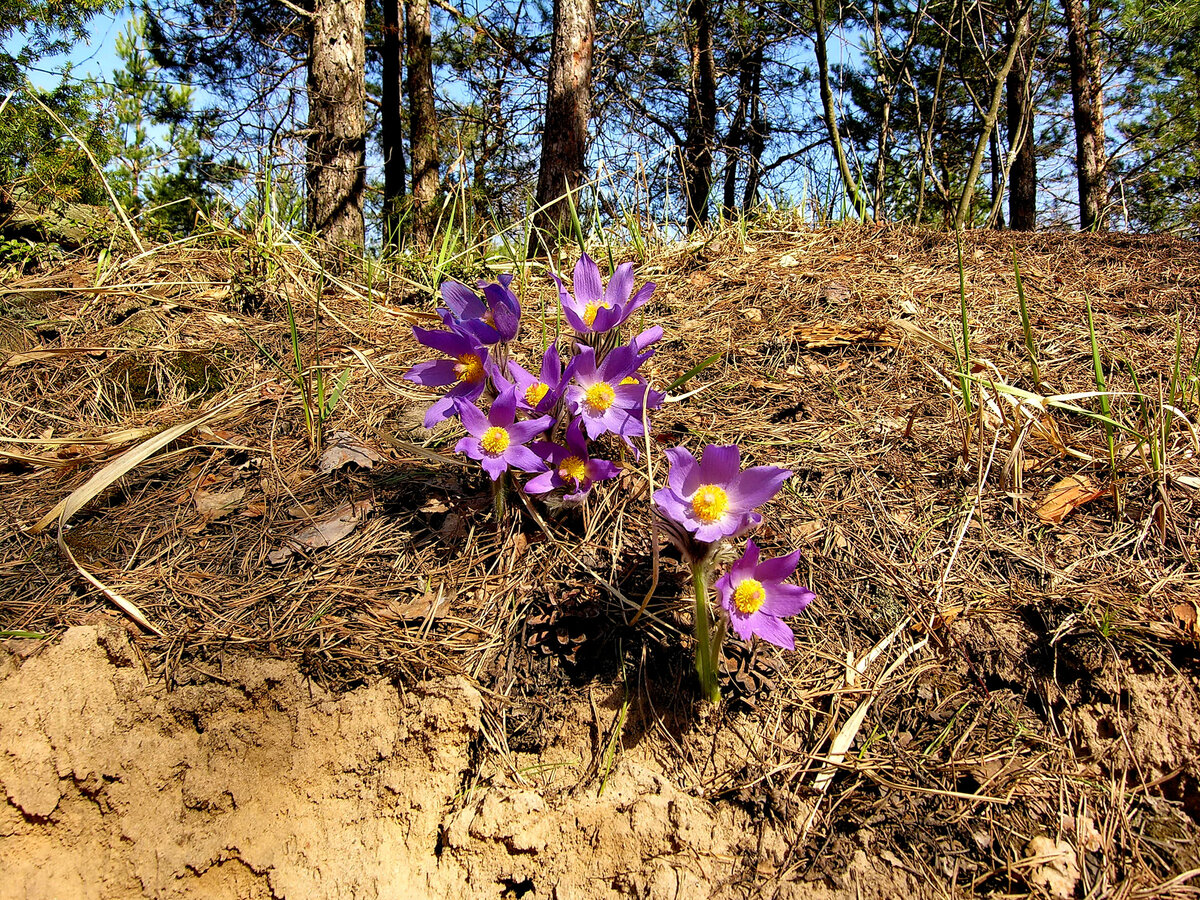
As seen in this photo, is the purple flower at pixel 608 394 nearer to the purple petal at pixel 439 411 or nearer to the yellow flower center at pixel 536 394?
the yellow flower center at pixel 536 394

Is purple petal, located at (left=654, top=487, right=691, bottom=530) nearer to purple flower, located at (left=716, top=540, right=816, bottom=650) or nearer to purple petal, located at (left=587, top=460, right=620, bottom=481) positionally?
purple flower, located at (left=716, top=540, right=816, bottom=650)

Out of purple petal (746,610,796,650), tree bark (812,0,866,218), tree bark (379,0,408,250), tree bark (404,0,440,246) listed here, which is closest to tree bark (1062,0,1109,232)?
tree bark (812,0,866,218)

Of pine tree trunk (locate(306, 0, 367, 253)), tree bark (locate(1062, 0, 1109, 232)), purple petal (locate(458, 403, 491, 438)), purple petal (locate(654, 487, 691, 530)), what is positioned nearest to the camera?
purple petal (locate(654, 487, 691, 530))

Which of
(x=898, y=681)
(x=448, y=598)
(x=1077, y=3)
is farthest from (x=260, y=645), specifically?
(x=1077, y=3)

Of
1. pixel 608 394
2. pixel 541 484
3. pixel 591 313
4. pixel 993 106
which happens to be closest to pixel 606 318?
pixel 591 313

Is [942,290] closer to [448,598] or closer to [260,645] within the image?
[448,598]

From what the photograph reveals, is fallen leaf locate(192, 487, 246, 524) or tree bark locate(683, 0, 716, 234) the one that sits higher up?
tree bark locate(683, 0, 716, 234)

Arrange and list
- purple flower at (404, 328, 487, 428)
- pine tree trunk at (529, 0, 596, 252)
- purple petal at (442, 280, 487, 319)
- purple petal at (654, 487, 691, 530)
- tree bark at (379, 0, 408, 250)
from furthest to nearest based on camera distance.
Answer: tree bark at (379, 0, 408, 250), pine tree trunk at (529, 0, 596, 252), purple petal at (442, 280, 487, 319), purple flower at (404, 328, 487, 428), purple petal at (654, 487, 691, 530)
